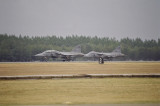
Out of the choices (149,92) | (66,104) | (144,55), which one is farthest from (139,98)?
(144,55)

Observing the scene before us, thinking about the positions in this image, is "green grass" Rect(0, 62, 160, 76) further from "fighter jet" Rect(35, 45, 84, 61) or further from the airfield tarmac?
the airfield tarmac

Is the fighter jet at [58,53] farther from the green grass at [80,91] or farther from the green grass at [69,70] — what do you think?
the green grass at [80,91]

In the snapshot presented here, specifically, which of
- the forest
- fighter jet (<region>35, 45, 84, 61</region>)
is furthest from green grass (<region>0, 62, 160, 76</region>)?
fighter jet (<region>35, 45, 84, 61</region>)

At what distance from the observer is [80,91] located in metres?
8.92

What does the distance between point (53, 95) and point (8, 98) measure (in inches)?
52.6

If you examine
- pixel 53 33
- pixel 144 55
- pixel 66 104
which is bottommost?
pixel 66 104

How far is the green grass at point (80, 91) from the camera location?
805 cm

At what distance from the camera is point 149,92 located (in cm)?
916

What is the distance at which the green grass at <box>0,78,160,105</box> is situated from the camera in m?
8.05

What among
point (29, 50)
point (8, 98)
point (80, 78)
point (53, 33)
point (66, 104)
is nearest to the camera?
point (66, 104)

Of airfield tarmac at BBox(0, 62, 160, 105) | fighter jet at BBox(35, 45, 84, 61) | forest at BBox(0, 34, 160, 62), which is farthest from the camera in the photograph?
fighter jet at BBox(35, 45, 84, 61)

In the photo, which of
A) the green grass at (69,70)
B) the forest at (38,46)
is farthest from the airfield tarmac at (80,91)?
the forest at (38,46)

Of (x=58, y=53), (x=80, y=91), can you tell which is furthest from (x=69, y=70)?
(x=58, y=53)

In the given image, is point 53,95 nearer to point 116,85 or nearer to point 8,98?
point 8,98
